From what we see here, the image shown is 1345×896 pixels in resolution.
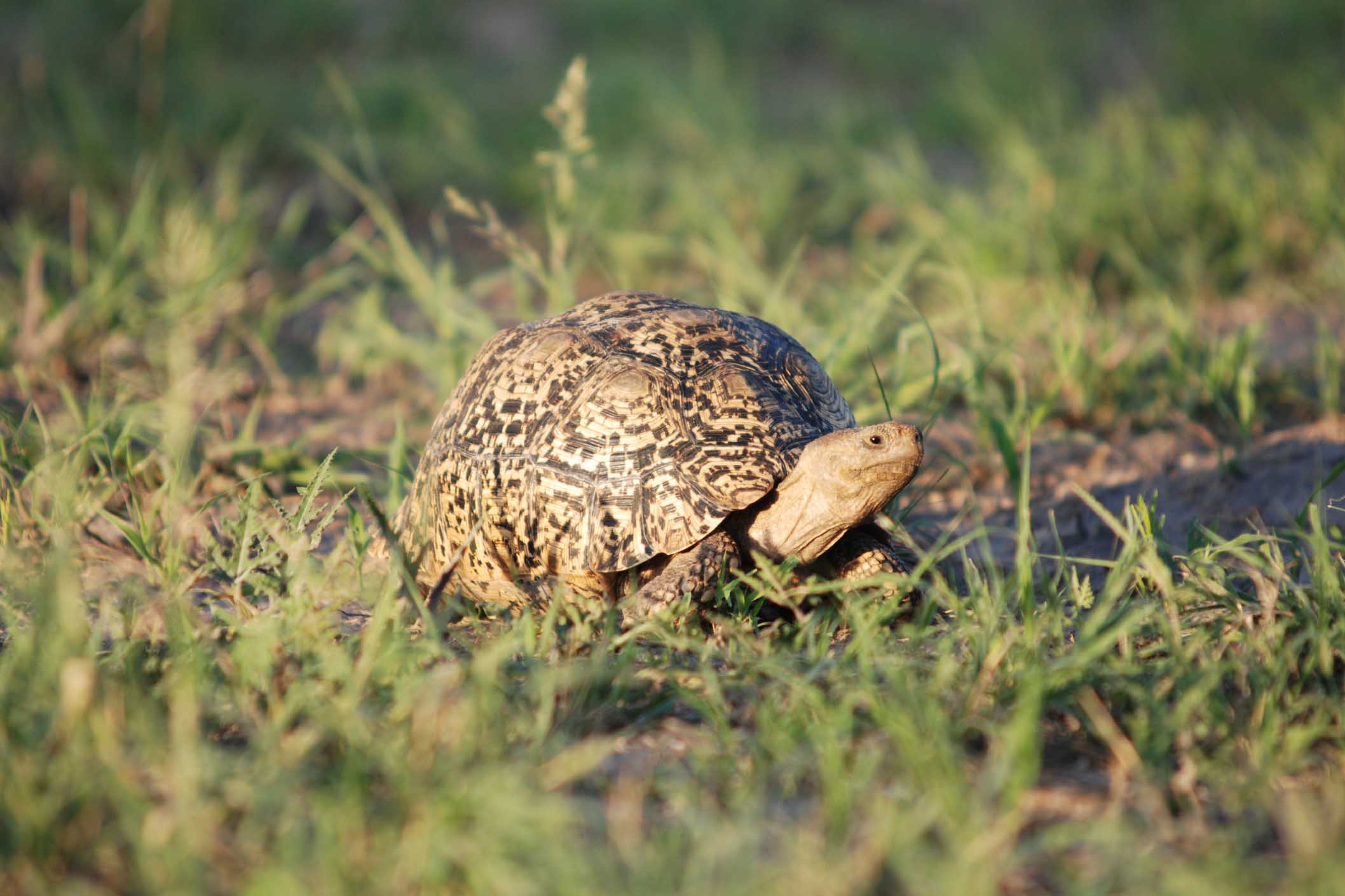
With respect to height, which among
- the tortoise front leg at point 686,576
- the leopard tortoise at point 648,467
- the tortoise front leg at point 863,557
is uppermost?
the leopard tortoise at point 648,467

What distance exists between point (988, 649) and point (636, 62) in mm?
7092

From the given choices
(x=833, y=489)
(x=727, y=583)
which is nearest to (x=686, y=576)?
(x=727, y=583)

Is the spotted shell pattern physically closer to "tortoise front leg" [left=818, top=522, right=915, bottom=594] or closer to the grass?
the grass

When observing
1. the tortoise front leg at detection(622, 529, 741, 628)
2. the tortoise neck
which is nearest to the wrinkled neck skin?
the tortoise neck

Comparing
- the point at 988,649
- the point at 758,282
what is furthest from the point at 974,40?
the point at 988,649

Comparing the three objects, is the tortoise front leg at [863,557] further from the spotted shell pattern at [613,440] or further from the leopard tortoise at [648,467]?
the spotted shell pattern at [613,440]

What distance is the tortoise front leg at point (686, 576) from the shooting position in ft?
7.79

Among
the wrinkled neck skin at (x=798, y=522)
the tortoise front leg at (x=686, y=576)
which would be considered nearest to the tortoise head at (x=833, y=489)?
the wrinkled neck skin at (x=798, y=522)

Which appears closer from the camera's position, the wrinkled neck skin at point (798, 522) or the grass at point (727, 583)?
the grass at point (727, 583)

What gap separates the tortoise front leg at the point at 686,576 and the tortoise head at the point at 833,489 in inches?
5.5

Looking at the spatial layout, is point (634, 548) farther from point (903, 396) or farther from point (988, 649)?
point (903, 396)

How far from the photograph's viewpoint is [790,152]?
21.0 feet

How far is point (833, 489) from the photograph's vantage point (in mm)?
2480

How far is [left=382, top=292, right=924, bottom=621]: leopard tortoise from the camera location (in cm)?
246
